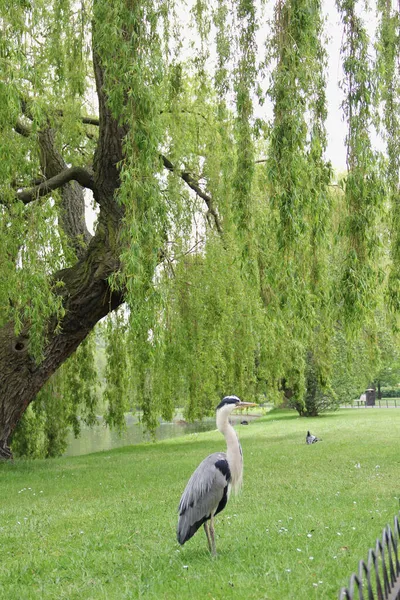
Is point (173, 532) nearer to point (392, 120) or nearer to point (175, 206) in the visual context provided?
point (392, 120)

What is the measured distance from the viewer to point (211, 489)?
511cm

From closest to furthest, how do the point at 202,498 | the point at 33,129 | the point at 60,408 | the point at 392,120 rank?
the point at 202,498 → the point at 392,120 → the point at 33,129 → the point at 60,408

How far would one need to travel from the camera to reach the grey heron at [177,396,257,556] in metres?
5.05

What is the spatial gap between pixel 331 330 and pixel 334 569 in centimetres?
721

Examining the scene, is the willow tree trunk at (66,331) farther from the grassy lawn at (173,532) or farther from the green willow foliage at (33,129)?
the grassy lawn at (173,532)

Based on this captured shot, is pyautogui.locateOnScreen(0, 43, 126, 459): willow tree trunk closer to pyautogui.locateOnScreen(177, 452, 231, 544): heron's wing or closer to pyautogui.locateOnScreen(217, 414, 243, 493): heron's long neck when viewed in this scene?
pyautogui.locateOnScreen(217, 414, 243, 493): heron's long neck

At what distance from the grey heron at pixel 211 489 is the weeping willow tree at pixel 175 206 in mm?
1799

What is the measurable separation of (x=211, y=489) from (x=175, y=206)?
6675 millimetres

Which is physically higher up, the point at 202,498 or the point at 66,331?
the point at 66,331

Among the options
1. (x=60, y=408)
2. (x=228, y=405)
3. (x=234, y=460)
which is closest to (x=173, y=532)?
(x=234, y=460)

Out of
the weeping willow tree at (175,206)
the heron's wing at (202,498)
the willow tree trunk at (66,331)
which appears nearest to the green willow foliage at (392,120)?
the weeping willow tree at (175,206)

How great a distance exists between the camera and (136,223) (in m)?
7.21

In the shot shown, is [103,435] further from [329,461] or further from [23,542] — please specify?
[23,542]

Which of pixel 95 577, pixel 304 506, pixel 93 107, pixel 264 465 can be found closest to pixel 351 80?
pixel 304 506
